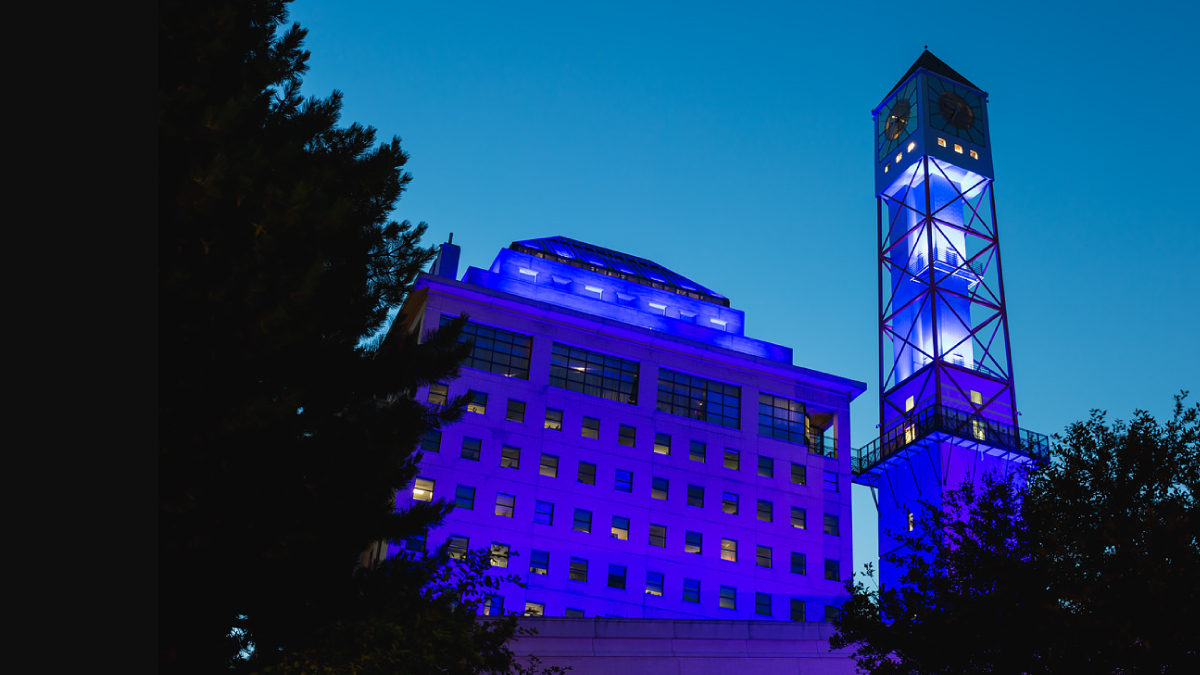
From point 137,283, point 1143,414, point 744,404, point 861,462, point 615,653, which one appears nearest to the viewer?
point 137,283

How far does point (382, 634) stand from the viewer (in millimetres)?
16250

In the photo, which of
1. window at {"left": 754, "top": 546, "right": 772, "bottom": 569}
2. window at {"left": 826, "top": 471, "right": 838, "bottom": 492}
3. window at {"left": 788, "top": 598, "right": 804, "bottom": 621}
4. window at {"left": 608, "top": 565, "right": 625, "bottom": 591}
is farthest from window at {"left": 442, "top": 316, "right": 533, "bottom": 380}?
window at {"left": 788, "top": 598, "right": 804, "bottom": 621}

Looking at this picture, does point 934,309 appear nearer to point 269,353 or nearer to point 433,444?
point 433,444

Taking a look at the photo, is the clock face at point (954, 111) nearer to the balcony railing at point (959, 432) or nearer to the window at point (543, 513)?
the balcony railing at point (959, 432)

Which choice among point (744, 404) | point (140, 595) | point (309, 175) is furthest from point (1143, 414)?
point (744, 404)

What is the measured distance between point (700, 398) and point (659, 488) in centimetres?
800

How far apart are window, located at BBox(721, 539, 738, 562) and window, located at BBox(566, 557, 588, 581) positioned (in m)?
8.84

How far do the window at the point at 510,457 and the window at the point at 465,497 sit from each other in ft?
8.35

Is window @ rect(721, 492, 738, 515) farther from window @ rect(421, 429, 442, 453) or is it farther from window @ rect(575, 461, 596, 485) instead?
window @ rect(421, 429, 442, 453)

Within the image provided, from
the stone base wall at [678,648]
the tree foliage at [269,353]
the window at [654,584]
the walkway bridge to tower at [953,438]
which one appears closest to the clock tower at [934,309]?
the walkway bridge to tower at [953,438]

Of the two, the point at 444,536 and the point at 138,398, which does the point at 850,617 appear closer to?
the point at 138,398

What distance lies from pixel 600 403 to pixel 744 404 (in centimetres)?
1066

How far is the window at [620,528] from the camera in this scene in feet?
195

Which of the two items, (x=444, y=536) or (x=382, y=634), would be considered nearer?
(x=382, y=634)
